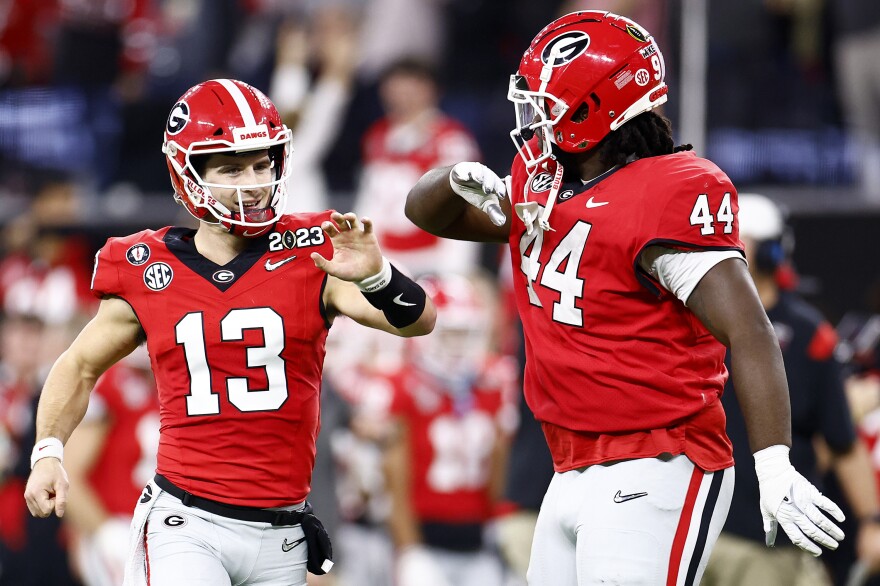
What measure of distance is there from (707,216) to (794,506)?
690 mm

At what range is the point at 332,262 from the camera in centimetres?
331

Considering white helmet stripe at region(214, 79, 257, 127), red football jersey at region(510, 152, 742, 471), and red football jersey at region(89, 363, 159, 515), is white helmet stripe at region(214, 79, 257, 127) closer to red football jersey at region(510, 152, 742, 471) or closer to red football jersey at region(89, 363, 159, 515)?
red football jersey at region(510, 152, 742, 471)

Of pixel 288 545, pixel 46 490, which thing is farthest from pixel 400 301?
pixel 46 490

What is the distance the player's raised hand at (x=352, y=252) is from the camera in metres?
3.30

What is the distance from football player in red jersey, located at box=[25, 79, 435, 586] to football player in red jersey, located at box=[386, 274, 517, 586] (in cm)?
332

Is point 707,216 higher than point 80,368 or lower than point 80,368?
higher

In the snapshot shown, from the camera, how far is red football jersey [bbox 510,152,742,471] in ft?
10.1

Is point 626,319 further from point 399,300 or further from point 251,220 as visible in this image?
point 251,220

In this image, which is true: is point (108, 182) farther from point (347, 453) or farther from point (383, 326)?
point (383, 326)

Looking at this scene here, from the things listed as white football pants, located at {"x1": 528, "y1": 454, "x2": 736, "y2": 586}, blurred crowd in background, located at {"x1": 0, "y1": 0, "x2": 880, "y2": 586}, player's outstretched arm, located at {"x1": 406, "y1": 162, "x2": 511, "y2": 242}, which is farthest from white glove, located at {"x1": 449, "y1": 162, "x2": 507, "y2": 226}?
blurred crowd in background, located at {"x1": 0, "y1": 0, "x2": 880, "y2": 586}

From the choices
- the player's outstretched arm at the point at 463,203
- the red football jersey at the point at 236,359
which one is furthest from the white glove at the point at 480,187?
the red football jersey at the point at 236,359

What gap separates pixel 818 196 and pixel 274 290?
511 cm

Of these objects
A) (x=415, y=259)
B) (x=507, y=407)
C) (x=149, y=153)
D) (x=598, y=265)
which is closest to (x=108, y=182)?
(x=149, y=153)

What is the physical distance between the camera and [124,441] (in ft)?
23.7
